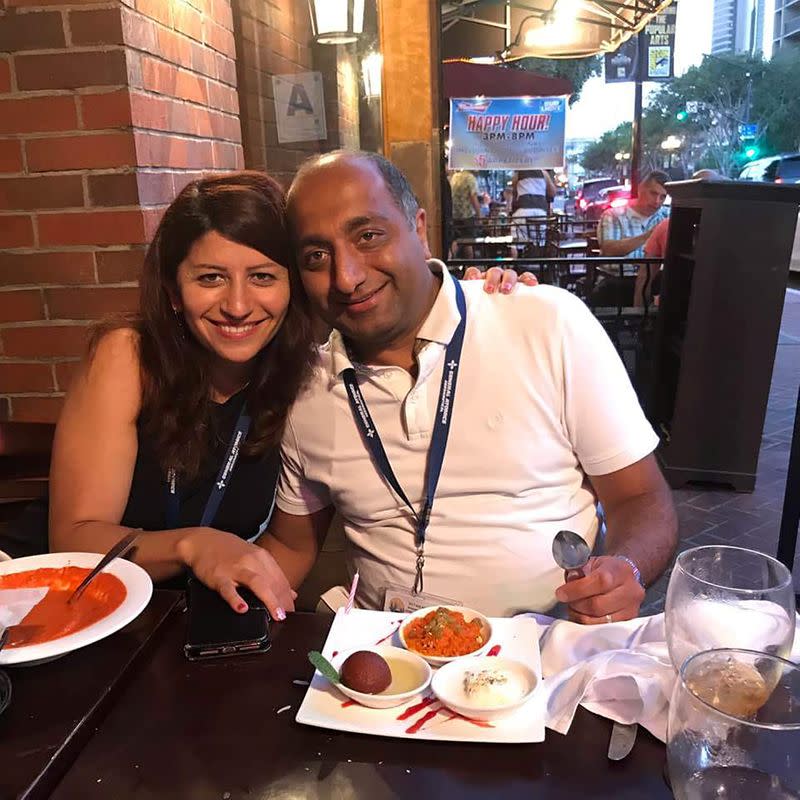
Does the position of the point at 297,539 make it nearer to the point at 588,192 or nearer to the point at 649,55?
the point at 588,192

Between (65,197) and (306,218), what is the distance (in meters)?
1.06

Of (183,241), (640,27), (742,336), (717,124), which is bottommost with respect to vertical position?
(742,336)

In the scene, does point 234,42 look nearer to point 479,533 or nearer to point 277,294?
point 277,294

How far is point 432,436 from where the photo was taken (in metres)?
1.80

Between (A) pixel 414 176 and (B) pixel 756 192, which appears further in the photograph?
(A) pixel 414 176

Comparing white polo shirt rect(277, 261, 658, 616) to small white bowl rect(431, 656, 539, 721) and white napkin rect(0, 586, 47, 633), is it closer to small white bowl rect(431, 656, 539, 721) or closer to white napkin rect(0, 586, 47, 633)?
small white bowl rect(431, 656, 539, 721)

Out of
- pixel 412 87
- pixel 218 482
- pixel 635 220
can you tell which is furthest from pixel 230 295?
pixel 635 220

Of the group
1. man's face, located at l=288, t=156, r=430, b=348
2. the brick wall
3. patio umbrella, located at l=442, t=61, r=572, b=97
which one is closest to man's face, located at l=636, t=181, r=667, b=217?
patio umbrella, located at l=442, t=61, r=572, b=97

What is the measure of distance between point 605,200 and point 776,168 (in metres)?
8.89

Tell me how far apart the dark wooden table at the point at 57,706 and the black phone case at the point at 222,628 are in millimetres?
74

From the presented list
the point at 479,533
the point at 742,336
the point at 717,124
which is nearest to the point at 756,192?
the point at 742,336

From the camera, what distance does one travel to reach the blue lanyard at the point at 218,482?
1.93 meters

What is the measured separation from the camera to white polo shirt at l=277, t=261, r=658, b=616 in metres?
1.79

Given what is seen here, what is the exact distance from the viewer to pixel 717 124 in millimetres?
8445
